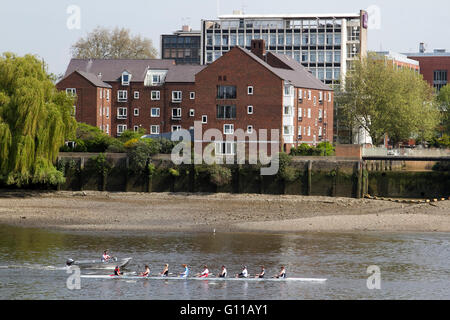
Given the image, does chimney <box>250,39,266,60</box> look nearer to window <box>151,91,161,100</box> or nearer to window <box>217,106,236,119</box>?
window <box>217,106,236,119</box>

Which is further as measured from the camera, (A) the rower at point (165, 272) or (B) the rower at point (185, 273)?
(A) the rower at point (165, 272)

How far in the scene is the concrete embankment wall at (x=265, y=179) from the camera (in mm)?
93562

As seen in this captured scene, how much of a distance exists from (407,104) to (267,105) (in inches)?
951

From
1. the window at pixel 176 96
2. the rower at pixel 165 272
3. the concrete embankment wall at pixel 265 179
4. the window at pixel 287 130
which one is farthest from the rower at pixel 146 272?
the window at pixel 176 96

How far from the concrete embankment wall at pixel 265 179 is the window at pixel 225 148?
34.2 ft

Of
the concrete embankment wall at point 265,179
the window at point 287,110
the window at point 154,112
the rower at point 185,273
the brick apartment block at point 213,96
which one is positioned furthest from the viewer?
the window at point 154,112

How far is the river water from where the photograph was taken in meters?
50.2

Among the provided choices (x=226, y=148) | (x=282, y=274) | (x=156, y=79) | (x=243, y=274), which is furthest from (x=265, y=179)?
(x=156, y=79)

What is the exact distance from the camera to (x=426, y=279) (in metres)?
53.7

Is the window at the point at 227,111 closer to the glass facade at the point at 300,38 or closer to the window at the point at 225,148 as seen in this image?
the window at the point at 225,148

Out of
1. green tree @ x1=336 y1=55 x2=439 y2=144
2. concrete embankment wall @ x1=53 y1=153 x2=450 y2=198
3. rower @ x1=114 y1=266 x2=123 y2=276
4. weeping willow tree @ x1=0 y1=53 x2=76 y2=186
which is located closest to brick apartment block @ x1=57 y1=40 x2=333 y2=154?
green tree @ x1=336 y1=55 x2=439 y2=144

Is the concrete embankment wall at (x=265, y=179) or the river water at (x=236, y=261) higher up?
the concrete embankment wall at (x=265, y=179)
